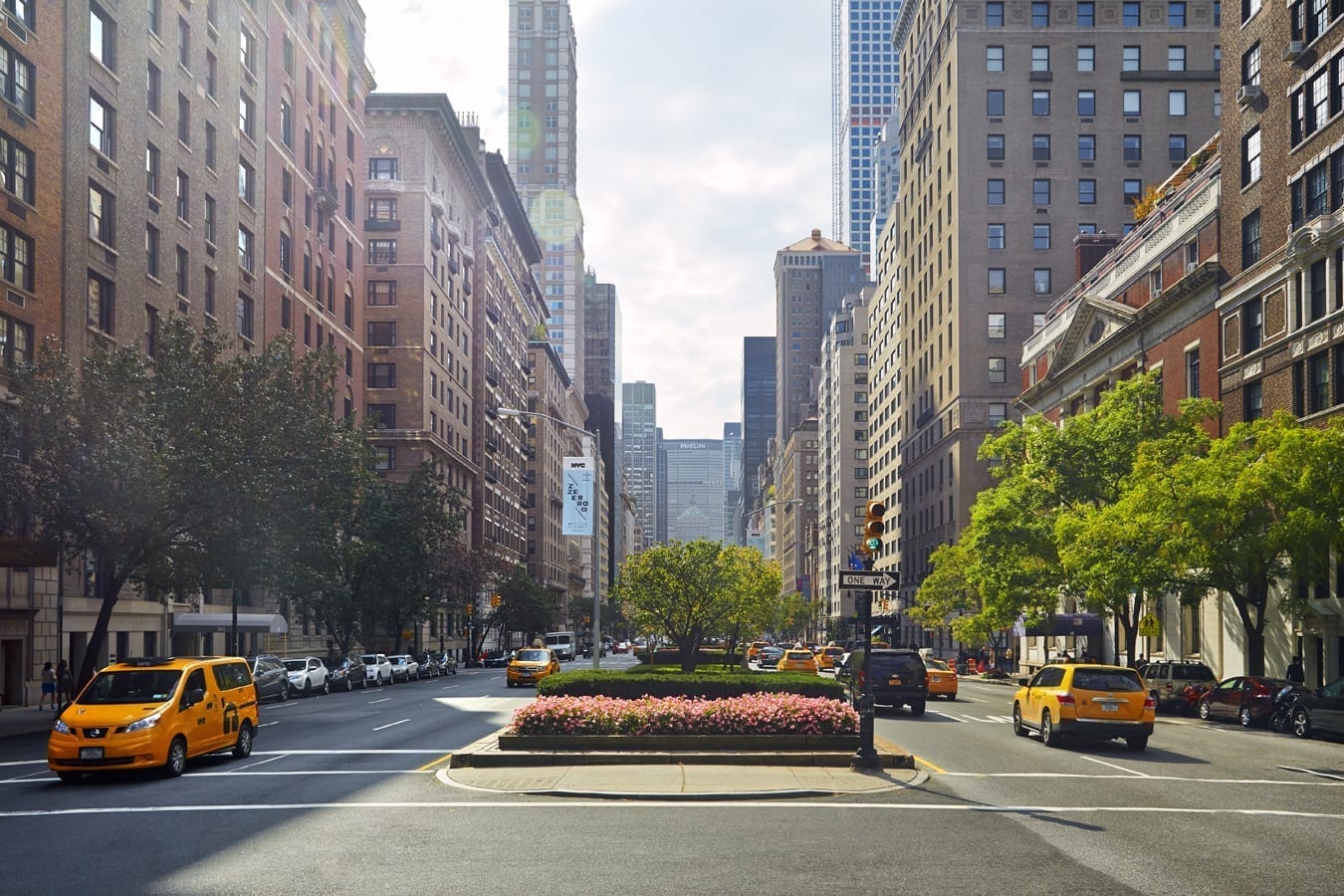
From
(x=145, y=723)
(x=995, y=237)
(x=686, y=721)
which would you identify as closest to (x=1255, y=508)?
→ (x=686, y=721)

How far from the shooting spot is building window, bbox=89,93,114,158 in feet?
149

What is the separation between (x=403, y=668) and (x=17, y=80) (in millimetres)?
34266

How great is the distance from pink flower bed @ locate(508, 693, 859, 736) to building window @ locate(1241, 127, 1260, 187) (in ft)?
116

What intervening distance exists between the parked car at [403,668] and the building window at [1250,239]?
4273cm

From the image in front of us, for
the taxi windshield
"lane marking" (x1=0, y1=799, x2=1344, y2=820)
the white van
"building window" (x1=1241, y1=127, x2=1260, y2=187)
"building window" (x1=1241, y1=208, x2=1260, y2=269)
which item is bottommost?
the white van

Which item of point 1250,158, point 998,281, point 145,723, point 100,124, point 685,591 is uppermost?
point 998,281

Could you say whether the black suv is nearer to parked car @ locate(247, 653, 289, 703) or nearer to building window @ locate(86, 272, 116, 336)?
parked car @ locate(247, 653, 289, 703)

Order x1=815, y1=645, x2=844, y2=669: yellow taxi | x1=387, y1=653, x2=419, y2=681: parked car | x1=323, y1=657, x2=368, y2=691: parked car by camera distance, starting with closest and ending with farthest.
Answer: x1=323, y1=657, x2=368, y2=691: parked car
x1=815, y1=645, x2=844, y2=669: yellow taxi
x1=387, y1=653, x2=419, y2=681: parked car

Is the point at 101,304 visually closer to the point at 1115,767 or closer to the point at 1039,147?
the point at 1115,767

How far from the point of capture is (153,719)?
769 inches

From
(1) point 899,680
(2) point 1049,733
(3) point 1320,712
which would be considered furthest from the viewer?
(1) point 899,680

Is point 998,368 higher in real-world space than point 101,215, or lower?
higher

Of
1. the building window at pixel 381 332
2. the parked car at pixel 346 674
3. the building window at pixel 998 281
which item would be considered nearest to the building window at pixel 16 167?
the parked car at pixel 346 674

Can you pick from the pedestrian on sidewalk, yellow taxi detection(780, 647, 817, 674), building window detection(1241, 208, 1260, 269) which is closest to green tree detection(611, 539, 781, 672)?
yellow taxi detection(780, 647, 817, 674)
